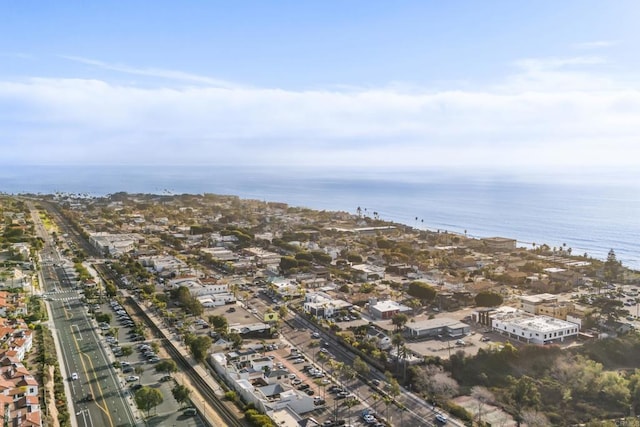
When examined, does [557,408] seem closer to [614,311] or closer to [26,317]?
[614,311]

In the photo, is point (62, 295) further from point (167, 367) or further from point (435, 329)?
point (435, 329)

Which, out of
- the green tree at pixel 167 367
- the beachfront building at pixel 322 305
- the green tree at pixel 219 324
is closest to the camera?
the green tree at pixel 167 367

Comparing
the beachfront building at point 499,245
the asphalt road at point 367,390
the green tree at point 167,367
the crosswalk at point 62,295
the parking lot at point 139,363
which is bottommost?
the asphalt road at point 367,390

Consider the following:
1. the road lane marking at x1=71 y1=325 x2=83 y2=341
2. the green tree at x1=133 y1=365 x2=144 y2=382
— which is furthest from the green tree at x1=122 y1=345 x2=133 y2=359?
the road lane marking at x1=71 y1=325 x2=83 y2=341

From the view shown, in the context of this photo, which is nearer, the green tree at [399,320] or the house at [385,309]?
the green tree at [399,320]

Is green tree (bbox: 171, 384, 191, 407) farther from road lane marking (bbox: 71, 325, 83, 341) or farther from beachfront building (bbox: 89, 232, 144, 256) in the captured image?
beachfront building (bbox: 89, 232, 144, 256)

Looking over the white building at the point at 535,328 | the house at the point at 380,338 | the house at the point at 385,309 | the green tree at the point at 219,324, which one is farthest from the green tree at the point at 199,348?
the white building at the point at 535,328

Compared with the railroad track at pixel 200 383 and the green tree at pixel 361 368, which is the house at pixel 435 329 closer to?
the green tree at pixel 361 368
